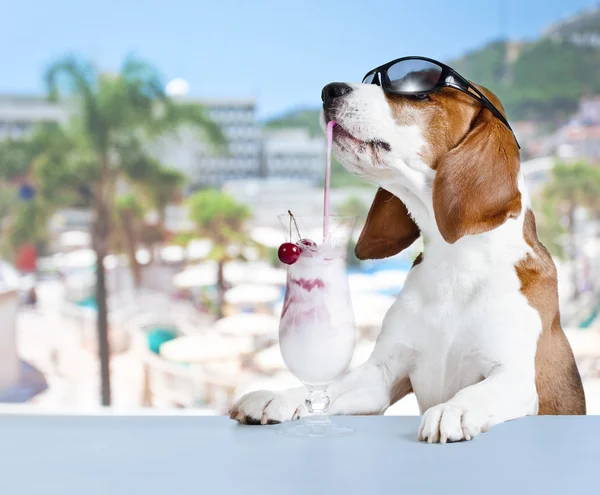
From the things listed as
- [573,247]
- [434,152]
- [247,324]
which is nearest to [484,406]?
[434,152]

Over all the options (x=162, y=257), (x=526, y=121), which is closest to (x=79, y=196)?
(x=162, y=257)

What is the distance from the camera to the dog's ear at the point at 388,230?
5.21 ft

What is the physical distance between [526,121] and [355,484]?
9.90m

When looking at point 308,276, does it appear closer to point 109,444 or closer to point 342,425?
point 342,425

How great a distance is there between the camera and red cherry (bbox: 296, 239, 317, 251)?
1146 millimetres

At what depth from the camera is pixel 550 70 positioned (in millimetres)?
10281

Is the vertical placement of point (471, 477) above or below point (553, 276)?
below

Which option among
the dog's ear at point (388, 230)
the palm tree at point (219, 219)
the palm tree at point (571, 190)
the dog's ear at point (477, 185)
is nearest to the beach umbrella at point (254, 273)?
the palm tree at point (219, 219)

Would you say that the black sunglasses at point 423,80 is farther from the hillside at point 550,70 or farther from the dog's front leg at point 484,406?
the hillside at point 550,70

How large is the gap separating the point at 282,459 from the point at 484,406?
0.38m

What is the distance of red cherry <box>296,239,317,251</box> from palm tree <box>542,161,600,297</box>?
919cm

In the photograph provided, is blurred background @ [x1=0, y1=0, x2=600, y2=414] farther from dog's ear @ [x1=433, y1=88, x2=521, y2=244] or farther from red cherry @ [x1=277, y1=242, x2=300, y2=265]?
red cherry @ [x1=277, y1=242, x2=300, y2=265]

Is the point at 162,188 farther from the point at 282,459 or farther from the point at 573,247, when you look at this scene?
the point at 282,459

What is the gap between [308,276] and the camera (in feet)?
3.76
